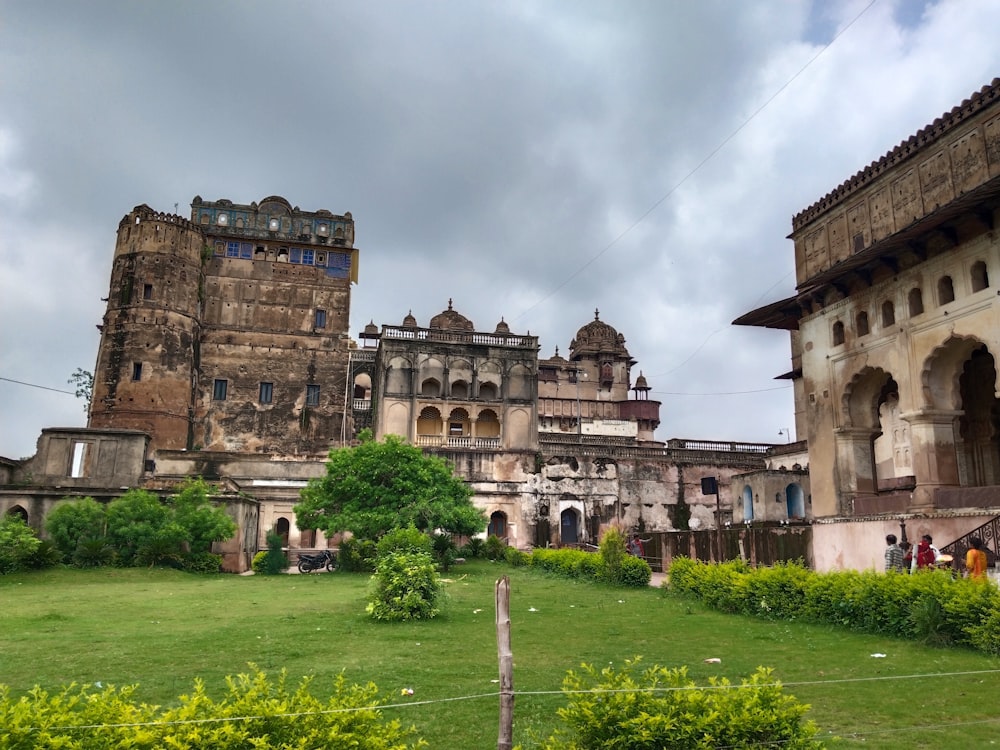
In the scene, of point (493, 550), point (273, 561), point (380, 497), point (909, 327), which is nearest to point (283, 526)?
point (273, 561)

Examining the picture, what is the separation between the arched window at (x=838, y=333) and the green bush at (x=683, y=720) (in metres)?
19.1

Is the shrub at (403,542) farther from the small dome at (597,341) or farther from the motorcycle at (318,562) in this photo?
the small dome at (597,341)

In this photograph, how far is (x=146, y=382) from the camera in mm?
39312

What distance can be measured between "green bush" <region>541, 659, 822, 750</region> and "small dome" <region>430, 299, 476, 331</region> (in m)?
52.9

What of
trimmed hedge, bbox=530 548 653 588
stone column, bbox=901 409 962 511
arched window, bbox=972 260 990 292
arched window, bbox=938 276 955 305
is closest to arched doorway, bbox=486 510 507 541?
trimmed hedge, bbox=530 548 653 588

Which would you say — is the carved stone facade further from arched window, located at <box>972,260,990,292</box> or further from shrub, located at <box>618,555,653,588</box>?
shrub, located at <box>618,555,653,588</box>

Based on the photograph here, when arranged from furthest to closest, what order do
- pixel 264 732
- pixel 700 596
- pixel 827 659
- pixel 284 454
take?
pixel 284 454
pixel 700 596
pixel 827 659
pixel 264 732

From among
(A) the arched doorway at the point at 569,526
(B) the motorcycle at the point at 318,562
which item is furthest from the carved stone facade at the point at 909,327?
(A) the arched doorway at the point at 569,526

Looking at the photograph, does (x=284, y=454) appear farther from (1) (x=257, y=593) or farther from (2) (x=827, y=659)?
(2) (x=827, y=659)

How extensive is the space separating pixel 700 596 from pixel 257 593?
33.8 feet

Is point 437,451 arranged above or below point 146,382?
below

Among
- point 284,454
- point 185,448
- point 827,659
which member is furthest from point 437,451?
point 827,659

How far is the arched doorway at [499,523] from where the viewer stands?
38.3m

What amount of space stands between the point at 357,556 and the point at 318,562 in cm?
211
